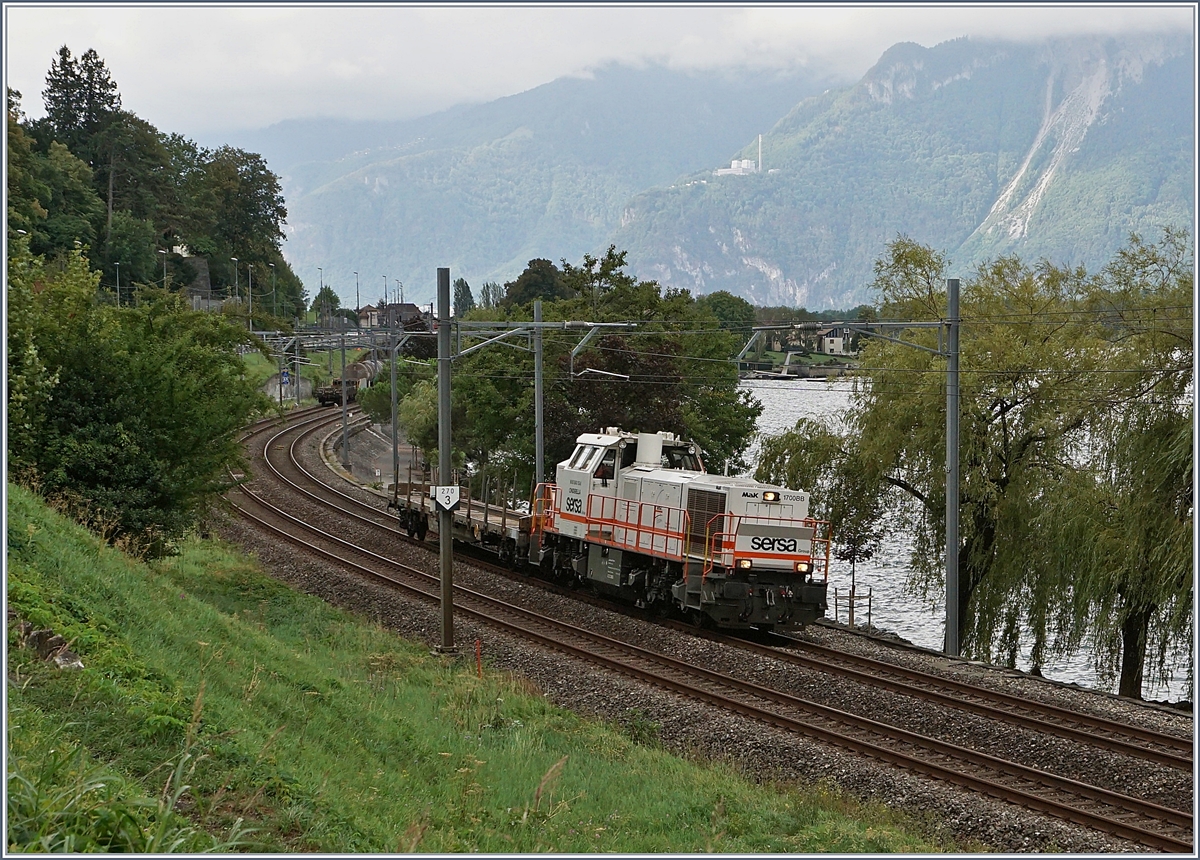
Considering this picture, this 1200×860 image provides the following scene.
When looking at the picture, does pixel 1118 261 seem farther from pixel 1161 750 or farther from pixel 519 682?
pixel 519 682

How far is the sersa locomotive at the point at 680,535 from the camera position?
22.6 m

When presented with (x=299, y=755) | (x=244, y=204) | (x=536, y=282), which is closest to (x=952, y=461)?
(x=299, y=755)

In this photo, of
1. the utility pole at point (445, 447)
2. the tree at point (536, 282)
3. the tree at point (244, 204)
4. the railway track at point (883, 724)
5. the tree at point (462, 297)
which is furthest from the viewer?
the tree at point (462, 297)

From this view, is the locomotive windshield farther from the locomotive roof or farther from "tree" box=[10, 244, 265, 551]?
"tree" box=[10, 244, 265, 551]

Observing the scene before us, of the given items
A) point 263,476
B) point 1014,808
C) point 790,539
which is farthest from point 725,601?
point 263,476

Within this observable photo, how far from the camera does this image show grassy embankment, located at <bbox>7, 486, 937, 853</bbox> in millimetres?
8305

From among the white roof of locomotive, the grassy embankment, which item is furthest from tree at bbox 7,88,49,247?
the grassy embankment

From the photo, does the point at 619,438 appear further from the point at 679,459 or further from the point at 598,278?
the point at 598,278

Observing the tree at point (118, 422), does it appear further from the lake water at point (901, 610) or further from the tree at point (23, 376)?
the lake water at point (901, 610)

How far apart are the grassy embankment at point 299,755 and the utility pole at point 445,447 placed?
7.23 feet

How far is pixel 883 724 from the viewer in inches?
659

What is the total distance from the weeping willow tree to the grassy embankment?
12842mm

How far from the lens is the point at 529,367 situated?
43.9 m

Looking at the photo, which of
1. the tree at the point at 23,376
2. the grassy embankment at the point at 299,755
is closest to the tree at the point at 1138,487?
the grassy embankment at the point at 299,755
